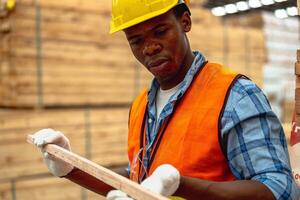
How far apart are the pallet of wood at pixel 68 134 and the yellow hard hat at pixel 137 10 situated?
134 inches

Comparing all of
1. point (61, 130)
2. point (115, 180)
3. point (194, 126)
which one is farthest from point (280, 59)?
point (115, 180)

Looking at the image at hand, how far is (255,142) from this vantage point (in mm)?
1646

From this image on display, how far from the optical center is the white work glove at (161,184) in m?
1.38

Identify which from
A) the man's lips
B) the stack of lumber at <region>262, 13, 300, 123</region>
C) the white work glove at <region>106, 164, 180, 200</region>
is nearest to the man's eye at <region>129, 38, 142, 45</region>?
the man's lips

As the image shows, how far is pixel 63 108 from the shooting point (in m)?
5.58

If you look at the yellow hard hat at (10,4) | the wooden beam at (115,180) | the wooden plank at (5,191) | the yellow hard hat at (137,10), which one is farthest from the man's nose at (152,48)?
the wooden plank at (5,191)

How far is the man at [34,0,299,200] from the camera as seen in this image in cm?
158

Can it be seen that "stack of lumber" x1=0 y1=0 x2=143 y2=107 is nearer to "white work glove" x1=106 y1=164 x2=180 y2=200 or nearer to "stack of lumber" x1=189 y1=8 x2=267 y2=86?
"stack of lumber" x1=189 y1=8 x2=267 y2=86

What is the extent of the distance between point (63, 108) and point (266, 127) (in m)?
4.17

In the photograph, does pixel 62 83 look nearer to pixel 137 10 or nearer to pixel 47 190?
pixel 47 190

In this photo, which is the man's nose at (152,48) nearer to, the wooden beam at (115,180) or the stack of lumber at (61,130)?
the wooden beam at (115,180)

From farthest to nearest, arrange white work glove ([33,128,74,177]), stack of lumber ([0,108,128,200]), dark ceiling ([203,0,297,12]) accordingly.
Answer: dark ceiling ([203,0,297,12]), stack of lumber ([0,108,128,200]), white work glove ([33,128,74,177])

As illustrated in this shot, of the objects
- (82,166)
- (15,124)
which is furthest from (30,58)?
(82,166)

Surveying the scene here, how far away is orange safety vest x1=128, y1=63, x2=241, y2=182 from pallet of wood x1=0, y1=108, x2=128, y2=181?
3506 mm
